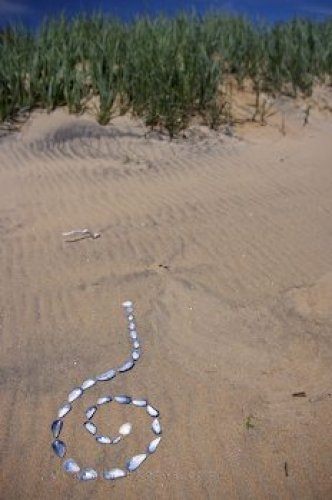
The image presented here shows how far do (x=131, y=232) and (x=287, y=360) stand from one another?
1.61 metres

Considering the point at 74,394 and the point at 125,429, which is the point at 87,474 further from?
the point at 74,394

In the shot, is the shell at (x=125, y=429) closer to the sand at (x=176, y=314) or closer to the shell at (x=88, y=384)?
the sand at (x=176, y=314)

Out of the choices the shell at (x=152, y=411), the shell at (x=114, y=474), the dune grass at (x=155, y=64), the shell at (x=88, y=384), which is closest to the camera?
the shell at (x=114, y=474)

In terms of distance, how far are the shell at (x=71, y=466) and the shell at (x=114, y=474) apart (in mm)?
112

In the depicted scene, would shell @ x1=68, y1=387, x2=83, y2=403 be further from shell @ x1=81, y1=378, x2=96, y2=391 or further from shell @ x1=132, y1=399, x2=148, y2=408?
shell @ x1=132, y1=399, x2=148, y2=408

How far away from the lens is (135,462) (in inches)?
82.2

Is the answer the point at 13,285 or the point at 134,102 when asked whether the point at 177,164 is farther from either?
the point at 13,285

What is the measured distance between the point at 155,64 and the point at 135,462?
4.79 m

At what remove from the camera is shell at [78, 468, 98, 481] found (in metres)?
2.03

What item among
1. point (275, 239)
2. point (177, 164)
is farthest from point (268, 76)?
point (275, 239)

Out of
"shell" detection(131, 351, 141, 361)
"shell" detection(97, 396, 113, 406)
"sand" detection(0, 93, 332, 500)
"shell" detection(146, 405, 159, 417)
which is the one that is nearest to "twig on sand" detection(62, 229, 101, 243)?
"sand" detection(0, 93, 332, 500)

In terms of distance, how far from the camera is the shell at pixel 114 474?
2.03 metres

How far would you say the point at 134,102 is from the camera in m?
5.81

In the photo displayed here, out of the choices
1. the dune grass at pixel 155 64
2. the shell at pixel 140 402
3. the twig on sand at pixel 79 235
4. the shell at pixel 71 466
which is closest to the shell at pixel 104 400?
the shell at pixel 140 402
